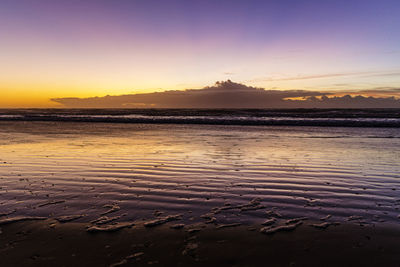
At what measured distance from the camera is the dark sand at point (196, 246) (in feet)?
12.2

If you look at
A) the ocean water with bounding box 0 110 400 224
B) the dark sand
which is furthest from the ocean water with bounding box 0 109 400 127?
the dark sand

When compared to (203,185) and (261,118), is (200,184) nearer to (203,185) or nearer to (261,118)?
(203,185)

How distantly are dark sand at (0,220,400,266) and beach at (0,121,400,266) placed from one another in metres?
0.01

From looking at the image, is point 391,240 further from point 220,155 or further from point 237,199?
point 220,155

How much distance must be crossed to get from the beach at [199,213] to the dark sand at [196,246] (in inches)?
0.6

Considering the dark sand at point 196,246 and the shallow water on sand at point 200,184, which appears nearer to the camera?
the dark sand at point 196,246

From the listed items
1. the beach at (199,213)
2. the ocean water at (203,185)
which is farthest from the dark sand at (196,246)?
the ocean water at (203,185)

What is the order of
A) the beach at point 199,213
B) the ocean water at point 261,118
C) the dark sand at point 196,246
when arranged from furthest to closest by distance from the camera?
the ocean water at point 261,118 → the beach at point 199,213 → the dark sand at point 196,246

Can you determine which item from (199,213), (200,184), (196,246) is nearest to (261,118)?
(200,184)

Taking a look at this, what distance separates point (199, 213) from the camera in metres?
5.39

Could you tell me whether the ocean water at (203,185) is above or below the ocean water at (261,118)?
below

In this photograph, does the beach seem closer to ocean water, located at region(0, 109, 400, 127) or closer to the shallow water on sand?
the shallow water on sand

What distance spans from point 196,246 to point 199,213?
4.15 feet

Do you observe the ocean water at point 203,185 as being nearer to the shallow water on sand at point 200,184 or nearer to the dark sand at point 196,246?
the shallow water on sand at point 200,184
